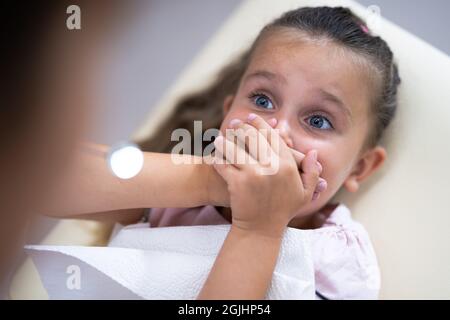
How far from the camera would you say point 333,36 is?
0.70 metres

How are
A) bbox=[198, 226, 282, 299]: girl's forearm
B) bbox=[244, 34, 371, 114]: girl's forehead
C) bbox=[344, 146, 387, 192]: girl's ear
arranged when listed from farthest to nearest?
bbox=[344, 146, 387, 192]: girl's ear
bbox=[244, 34, 371, 114]: girl's forehead
bbox=[198, 226, 282, 299]: girl's forearm

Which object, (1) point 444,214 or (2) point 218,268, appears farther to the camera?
(1) point 444,214

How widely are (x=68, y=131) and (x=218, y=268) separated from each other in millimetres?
265

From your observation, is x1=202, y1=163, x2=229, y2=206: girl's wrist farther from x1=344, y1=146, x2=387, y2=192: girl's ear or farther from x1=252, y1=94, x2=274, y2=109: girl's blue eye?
x1=344, y1=146, x2=387, y2=192: girl's ear

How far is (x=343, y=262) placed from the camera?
0.69 metres

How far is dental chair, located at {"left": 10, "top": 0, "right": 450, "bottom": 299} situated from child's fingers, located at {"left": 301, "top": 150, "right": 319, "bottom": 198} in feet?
0.77

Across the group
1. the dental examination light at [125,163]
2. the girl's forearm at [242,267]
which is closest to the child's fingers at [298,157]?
the girl's forearm at [242,267]

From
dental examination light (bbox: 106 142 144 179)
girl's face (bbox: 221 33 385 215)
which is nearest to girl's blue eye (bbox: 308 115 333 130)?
girl's face (bbox: 221 33 385 215)

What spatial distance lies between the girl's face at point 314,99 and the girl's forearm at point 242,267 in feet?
0.48

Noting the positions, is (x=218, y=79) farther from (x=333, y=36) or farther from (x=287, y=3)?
(x=333, y=36)

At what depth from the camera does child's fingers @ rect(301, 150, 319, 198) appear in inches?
23.6

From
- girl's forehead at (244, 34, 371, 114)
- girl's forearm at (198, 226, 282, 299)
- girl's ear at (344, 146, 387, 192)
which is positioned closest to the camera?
girl's forearm at (198, 226, 282, 299)

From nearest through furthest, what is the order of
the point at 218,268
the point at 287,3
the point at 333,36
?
the point at 218,268, the point at 333,36, the point at 287,3
